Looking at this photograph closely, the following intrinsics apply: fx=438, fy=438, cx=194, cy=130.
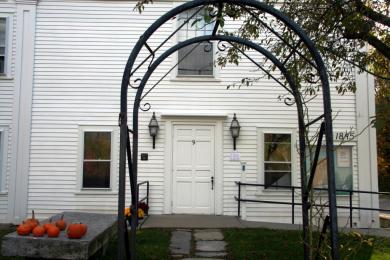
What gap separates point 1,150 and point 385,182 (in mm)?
23211

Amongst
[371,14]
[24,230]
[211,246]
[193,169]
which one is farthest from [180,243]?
[371,14]

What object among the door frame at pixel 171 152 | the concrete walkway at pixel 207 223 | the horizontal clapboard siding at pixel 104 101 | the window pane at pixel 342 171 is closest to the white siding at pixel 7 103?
the horizontal clapboard siding at pixel 104 101

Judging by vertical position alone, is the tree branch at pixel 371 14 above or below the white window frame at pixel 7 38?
below

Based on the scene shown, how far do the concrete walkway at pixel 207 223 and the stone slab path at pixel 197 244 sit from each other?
1.60 ft

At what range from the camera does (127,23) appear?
36.8ft

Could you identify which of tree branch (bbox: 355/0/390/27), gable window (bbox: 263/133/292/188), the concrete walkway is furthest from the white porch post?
tree branch (bbox: 355/0/390/27)

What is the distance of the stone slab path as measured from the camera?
272 inches

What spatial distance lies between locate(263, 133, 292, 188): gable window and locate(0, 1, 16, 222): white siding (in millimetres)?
6422

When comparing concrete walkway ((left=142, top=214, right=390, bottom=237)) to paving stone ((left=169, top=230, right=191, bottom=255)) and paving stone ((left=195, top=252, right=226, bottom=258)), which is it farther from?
paving stone ((left=195, top=252, right=226, bottom=258))

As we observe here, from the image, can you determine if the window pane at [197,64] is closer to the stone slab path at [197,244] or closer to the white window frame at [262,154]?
the white window frame at [262,154]

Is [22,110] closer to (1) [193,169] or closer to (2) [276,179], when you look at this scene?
(1) [193,169]

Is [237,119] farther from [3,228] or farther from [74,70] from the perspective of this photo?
[3,228]

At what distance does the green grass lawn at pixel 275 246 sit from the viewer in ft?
22.6

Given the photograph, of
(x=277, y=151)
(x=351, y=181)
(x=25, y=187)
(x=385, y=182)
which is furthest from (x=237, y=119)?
(x=385, y=182)
